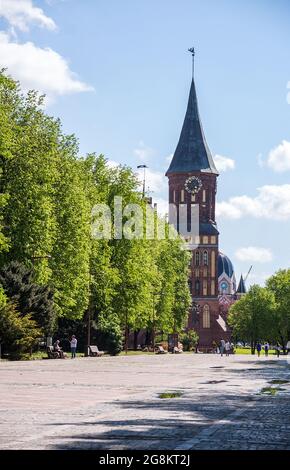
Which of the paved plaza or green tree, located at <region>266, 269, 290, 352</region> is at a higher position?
green tree, located at <region>266, 269, 290, 352</region>

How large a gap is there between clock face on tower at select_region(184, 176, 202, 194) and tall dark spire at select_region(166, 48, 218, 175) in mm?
2124

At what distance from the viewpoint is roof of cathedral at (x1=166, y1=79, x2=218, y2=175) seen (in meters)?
158

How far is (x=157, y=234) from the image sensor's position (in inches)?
3179

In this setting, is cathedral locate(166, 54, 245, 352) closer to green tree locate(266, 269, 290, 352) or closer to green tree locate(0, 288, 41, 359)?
green tree locate(266, 269, 290, 352)

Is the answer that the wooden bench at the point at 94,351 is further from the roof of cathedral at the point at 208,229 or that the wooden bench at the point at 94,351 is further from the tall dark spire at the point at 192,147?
the tall dark spire at the point at 192,147

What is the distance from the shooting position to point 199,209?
161 metres

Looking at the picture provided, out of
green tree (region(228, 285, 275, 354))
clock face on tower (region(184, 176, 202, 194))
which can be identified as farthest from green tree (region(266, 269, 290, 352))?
clock face on tower (region(184, 176, 202, 194))

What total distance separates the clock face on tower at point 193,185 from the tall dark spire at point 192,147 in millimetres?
2124

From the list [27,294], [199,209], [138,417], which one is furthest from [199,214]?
[138,417]

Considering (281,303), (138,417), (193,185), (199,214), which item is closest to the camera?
Answer: (138,417)

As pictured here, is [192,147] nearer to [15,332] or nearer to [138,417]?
[15,332]
